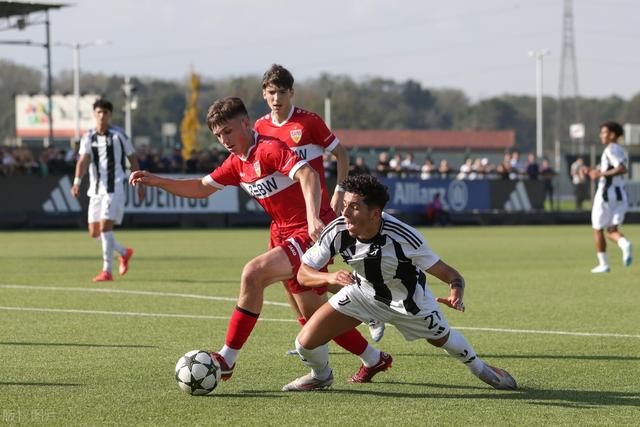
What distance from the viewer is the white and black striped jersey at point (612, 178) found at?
18.1 meters

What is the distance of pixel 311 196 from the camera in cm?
809

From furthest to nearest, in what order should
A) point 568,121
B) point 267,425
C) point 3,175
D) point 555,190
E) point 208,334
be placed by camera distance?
point 568,121
point 555,190
point 3,175
point 208,334
point 267,425

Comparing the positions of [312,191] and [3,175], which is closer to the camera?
[312,191]

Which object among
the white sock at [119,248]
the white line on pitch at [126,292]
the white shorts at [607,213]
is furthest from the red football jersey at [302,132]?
the white shorts at [607,213]

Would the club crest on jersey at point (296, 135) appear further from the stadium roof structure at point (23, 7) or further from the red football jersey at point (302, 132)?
the stadium roof structure at point (23, 7)

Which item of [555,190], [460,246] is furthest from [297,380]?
[555,190]

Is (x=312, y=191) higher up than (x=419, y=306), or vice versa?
(x=312, y=191)

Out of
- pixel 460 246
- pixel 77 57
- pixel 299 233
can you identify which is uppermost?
pixel 77 57

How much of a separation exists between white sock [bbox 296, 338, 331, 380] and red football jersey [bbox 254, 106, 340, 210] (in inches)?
94.9

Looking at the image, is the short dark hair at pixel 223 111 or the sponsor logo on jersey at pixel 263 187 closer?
the short dark hair at pixel 223 111

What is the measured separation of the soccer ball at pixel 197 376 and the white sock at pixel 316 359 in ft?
1.93

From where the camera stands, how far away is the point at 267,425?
670 centimetres

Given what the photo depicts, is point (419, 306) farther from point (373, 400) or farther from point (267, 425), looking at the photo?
point (267, 425)

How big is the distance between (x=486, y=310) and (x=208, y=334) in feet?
11.7
